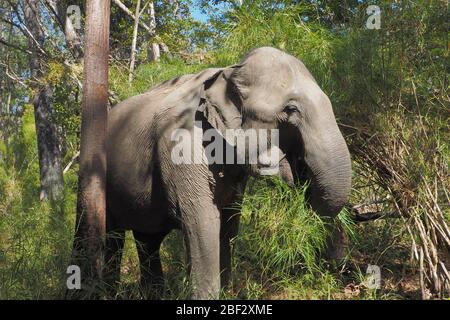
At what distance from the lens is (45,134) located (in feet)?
45.1

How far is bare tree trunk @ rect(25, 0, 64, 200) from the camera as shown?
1309 centimetres

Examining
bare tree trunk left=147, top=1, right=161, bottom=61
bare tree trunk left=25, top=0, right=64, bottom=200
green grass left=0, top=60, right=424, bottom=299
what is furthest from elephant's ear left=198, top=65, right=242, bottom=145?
bare tree trunk left=25, top=0, right=64, bottom=200

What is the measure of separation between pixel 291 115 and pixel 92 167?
1805 millimetres

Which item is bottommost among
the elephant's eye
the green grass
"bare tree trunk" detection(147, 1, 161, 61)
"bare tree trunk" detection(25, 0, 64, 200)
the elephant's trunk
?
the green grass

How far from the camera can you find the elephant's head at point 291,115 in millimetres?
3830

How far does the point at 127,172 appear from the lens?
489 centimetres

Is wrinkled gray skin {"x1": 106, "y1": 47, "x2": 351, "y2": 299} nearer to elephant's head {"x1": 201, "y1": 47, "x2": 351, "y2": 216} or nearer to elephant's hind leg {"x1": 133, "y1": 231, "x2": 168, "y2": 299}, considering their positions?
elephant's head {"x1": 201, "y1": 47, "x2": 351, "y2": 216}

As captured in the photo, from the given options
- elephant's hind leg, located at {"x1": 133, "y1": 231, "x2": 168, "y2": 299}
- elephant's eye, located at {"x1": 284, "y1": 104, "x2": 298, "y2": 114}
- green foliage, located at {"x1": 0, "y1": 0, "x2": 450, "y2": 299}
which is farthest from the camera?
elephant's hind leg, located at {"x1": 133, "y1": 231, "x2": 168, "y2": 299}

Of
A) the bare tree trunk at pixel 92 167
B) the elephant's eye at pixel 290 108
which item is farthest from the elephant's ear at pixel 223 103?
the bare tree trunk at pixel 92 167

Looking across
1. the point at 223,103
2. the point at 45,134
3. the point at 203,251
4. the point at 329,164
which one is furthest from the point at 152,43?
the point at 329,164

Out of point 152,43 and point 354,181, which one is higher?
point 152,43

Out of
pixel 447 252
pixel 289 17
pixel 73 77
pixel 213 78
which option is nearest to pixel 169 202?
pixel 213 78

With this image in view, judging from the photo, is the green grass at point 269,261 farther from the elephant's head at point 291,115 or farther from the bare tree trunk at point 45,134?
the bare tree trunk at point 45,134

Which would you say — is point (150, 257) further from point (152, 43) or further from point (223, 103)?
point (152, 43)
